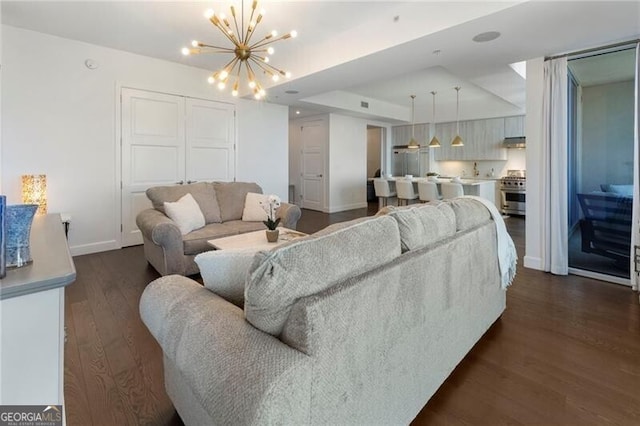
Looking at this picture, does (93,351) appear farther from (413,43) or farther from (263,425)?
(413,43)

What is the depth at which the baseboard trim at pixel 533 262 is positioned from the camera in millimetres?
3898

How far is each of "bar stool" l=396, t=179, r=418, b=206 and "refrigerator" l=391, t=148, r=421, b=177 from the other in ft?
8.57

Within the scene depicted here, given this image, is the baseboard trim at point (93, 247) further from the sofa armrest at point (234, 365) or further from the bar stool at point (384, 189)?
the bar stool at point (384, 189)

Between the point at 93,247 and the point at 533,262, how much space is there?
569 cm

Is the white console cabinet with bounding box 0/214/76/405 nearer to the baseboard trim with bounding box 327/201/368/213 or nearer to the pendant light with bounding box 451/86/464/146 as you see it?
the baseboard trim with bounding box 327/201/368/213

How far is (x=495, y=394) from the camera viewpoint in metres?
A: 1.76

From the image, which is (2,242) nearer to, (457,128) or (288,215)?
(288,215)

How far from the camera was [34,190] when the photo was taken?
151 inches

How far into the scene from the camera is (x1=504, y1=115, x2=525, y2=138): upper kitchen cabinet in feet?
25.4

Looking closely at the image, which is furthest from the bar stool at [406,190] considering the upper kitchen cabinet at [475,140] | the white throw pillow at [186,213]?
the white throw pillow at [186,213]

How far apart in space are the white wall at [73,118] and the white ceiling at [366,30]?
0.23 m

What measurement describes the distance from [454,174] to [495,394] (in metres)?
8.37

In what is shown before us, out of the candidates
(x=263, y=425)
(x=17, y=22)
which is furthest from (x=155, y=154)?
(x=263, y=425)

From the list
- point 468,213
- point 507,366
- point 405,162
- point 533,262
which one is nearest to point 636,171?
point 533,262
